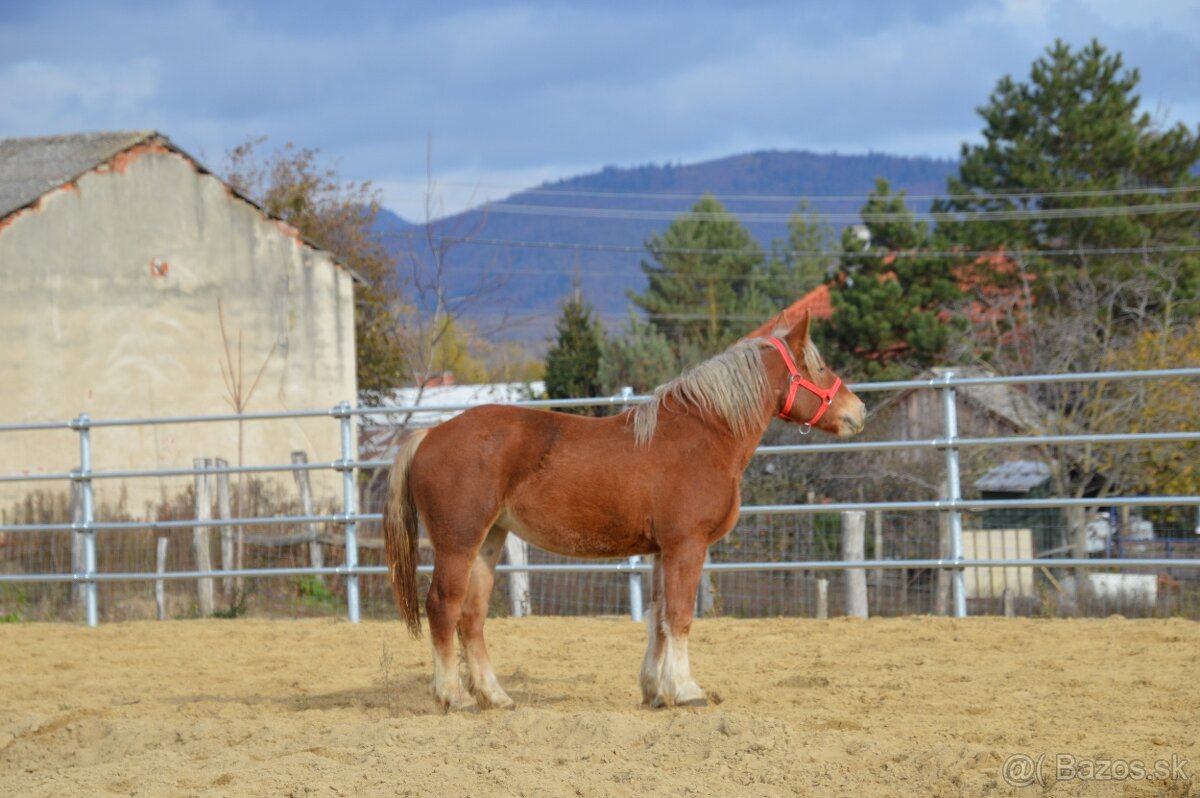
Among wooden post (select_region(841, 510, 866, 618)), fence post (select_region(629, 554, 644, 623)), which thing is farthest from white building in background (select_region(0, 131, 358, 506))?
wooden post (select_region(841, 510, 866, 618))

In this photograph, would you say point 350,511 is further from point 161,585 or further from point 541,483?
point 541,483

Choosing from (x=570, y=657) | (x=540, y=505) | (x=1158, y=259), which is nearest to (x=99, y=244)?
(x=570, y=657)

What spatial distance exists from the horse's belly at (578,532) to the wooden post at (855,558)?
3.84m

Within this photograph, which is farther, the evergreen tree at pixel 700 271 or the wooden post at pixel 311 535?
the evergreen tree at pixel 700 271

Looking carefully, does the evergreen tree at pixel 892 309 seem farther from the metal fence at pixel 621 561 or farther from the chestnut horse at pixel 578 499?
the chestnut horse at pixel 578 499

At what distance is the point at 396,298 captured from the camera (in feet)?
88.4

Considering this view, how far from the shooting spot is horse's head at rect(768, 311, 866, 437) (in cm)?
577

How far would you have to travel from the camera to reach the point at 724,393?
560 centimetres

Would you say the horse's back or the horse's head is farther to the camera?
the horse's head

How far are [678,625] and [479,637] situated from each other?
2.91 feet

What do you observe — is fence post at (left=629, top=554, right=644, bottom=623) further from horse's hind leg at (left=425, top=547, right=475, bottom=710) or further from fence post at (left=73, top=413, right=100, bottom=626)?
fence post at (left=73, top=413, right=100, bottom=626)

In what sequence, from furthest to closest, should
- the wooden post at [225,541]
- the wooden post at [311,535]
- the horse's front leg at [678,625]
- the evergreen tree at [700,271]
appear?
the evergreen tree at [700,271], the wooden post at [311,535], the wooden post at [225,541], the horse's front leg at [678,625]

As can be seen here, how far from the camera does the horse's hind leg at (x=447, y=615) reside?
5383mm

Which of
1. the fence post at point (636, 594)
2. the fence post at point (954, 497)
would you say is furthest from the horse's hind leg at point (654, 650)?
the fence post at point (954, 497)
